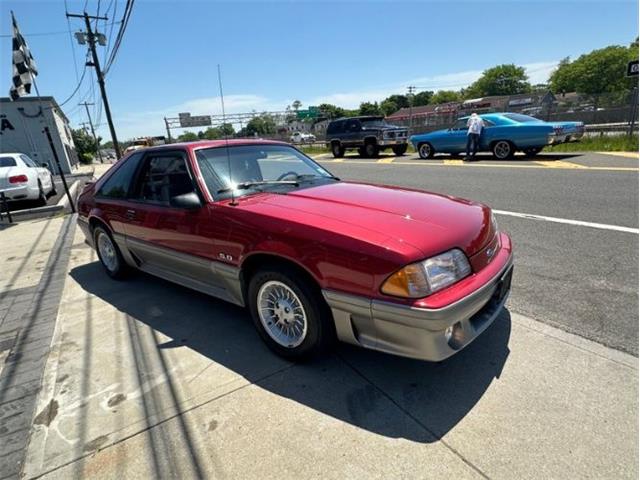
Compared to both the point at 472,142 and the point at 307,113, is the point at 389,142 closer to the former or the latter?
the point at 472,142

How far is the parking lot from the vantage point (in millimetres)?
1881

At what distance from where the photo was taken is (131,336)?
3.23 metres

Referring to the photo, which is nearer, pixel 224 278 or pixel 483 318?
pixel 483 318

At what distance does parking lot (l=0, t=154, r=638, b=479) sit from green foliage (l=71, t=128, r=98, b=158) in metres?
61.8

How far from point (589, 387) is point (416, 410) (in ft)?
3.46

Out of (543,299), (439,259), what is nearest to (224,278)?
(439,259)

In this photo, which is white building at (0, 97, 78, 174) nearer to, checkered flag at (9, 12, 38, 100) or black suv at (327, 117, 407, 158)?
black suv at (327, 117, 407, 158)

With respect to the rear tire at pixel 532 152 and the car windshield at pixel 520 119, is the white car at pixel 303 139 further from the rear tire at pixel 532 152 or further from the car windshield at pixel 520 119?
the rear tire at pixel 532 152

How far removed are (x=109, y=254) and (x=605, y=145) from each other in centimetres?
1660

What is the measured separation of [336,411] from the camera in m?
2.21

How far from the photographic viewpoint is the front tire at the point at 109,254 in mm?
4430

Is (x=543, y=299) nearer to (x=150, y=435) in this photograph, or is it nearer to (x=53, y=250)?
(x=150, y=435)

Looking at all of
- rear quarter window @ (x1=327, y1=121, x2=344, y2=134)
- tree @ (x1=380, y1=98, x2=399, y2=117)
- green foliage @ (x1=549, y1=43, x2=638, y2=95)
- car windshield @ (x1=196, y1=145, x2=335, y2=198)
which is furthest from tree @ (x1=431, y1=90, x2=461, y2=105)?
car windshield @ (x1=196, y1=145, x2=335, y2=198)

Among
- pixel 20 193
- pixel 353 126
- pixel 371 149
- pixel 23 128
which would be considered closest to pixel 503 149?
pixel 371 149
